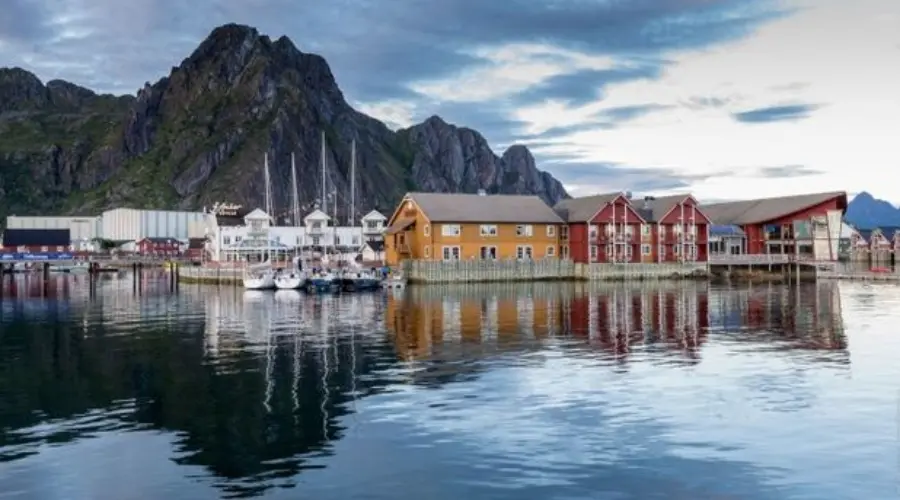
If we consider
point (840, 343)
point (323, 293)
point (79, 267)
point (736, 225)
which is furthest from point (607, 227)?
point (79, 267)

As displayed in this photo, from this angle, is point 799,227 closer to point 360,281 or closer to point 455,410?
point 360,281

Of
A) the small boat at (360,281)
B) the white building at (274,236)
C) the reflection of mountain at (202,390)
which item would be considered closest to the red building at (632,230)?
the small boat at (360,281)

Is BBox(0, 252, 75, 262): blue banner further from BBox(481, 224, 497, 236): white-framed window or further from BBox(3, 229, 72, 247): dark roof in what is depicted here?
BBox(481, 224, 497, 236): white-framed window

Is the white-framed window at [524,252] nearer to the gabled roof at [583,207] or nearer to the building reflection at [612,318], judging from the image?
the gabled roof at [583,207]

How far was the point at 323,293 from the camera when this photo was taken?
8506 centimetres

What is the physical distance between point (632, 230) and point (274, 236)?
2833 inches

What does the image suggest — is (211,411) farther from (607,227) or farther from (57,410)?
(607,227)

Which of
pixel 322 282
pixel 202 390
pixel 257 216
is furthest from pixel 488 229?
pixel 202 390

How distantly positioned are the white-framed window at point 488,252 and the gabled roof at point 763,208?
4204 cm

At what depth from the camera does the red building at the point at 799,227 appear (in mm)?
117812

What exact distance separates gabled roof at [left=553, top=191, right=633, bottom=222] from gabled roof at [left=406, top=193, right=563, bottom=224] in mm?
1938

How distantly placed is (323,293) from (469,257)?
21.7m

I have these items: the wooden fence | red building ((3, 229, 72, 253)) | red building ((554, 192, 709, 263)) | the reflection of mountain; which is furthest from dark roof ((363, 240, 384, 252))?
the reflection of mountain

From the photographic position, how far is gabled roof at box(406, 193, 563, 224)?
101 meters
